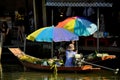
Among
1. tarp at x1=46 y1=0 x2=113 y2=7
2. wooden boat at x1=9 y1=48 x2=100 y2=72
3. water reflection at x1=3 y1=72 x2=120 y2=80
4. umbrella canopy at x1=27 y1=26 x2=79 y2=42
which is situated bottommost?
water reflection at x1=3 y1=72 x2=120 y2=80

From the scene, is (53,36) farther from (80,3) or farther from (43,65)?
(80,3)

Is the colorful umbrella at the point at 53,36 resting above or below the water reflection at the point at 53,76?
above

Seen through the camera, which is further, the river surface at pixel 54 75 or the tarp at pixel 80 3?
the tarp at pixel 80 3

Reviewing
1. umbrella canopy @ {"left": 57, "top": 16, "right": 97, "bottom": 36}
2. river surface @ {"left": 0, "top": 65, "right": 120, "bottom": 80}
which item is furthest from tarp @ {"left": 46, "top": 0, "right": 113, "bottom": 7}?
river surface @ {"left": 0, "top": 65, "right": 120, "bottom": 80}

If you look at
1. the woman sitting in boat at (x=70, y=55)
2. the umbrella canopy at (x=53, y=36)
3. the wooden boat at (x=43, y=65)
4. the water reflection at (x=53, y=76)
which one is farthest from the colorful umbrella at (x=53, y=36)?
the water reflection at (x=53, y=76)

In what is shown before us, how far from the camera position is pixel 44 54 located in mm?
27812

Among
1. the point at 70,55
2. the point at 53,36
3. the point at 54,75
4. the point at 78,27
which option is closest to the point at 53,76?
the point at 54,75

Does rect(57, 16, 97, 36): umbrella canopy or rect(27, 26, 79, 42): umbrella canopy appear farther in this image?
rect(57, 16, 97, 36): umbrella canopy

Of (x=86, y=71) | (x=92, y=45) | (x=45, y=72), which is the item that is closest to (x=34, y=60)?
(x=45, y=72)

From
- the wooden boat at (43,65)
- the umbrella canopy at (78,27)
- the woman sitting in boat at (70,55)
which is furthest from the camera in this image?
the umbrella canopy at (78,27)

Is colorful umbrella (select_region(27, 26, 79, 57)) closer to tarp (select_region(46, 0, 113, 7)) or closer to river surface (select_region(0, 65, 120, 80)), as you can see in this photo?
river surface (select_region(0, 65, 120, 80))

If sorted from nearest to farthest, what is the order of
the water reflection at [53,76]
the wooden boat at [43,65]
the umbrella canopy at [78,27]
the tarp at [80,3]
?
the water reflection at [53,76], the wooden boat at [43,65], the umbrella canopy at [78,27], the tarp at [80,3]

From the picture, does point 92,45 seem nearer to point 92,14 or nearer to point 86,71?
point 92,14

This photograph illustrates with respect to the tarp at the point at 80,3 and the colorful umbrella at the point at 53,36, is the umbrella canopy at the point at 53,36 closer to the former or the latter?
the colorful umbrella at the point at 53,36
